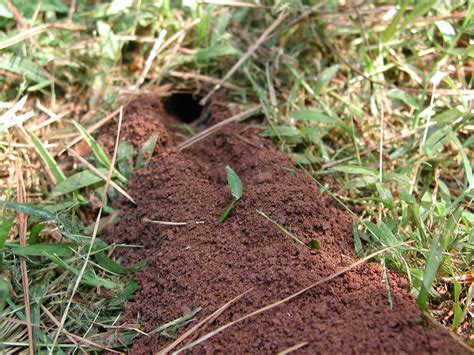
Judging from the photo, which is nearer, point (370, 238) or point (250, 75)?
point (370, 238)

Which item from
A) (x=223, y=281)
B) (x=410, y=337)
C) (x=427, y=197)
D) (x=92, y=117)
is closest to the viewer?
(x=410, y=337)

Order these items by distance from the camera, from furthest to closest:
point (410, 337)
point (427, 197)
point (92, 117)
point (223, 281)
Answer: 1. point (92, 117)
2. point (427, 197)
3. point (223, 281)
4. point (410, 337)

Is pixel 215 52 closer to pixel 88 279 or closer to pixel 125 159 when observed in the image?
pixel 125 159

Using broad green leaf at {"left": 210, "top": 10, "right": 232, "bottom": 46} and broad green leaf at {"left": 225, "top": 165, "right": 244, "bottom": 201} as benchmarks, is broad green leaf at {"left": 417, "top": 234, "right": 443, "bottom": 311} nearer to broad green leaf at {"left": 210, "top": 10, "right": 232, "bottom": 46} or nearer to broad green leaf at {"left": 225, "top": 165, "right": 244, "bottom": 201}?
broad green leaf at {"left": 225, "top": 165, "right": 244, "bottom": 201}

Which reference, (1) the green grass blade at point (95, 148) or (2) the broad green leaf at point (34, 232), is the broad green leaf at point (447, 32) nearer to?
(1) the green grass blade at point (95, 148)

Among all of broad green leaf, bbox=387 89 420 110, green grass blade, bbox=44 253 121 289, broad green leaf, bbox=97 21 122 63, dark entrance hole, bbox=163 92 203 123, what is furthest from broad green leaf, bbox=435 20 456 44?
green grass blade, bbox=44 253 121 289

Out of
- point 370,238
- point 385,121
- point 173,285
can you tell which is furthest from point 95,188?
point 385,121

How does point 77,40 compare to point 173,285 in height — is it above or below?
above

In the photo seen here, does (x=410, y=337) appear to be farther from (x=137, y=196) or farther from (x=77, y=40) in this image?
(x=77, y=40)

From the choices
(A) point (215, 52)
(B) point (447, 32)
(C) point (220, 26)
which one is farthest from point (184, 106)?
(B) point (447, 32)
